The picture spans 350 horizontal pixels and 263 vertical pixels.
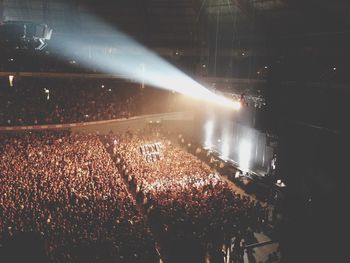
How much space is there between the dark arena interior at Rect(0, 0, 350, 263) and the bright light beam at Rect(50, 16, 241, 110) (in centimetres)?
11

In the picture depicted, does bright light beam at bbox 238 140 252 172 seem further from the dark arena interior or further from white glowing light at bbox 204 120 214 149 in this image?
white glowing light at bbox 204 120 214 149

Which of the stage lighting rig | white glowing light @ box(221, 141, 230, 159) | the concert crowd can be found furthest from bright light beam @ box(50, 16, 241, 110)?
the stage lighting rig

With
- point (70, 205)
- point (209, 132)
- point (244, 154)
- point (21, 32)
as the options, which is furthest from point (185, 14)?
point (21, 32)

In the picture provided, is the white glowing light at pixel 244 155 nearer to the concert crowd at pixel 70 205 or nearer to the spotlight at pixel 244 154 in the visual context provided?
the spotlight at pixel 244 154

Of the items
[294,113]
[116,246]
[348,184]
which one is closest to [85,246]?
[116,246]

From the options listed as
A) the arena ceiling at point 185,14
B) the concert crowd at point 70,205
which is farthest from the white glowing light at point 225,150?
the concert crowd at point 70,205

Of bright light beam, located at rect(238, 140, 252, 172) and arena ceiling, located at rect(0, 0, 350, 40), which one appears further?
bright light beam, located at rect(238, 140, 252, 172)

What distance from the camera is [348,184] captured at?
13125mm

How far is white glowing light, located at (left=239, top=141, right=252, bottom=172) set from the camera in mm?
19328

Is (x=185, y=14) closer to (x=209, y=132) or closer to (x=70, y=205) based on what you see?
(x=209, y=132)

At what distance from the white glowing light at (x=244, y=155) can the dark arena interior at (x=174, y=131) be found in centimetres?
13

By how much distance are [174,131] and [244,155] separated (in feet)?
22.3

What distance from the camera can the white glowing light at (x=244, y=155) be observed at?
1933 centimetres

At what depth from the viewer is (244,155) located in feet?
65.5
